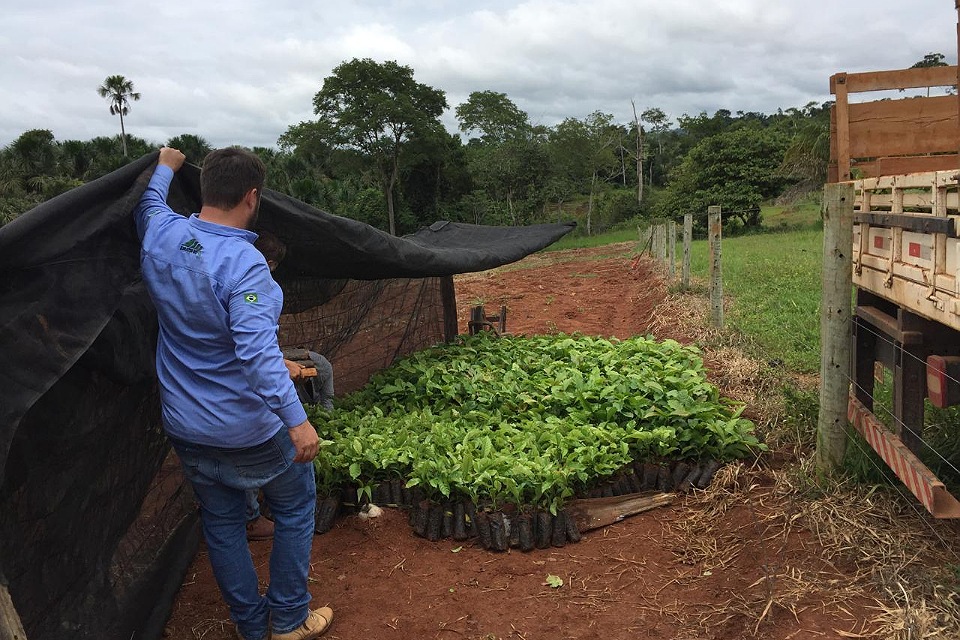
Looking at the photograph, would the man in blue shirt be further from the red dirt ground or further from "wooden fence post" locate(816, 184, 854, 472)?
"wooden fence post" locate(816, 184, 854, 472)

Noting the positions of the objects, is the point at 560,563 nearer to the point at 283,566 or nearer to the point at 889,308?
the point at 283,566

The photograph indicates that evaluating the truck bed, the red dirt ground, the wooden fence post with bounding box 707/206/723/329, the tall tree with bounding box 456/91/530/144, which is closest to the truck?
the truck bed

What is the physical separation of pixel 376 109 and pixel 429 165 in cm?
464

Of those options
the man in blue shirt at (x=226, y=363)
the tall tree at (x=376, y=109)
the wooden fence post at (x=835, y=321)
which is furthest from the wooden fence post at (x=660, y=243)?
the tall tree at (x=376, y=109)

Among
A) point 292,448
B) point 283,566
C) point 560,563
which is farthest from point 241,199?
point 560,563

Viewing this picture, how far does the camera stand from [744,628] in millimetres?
3213

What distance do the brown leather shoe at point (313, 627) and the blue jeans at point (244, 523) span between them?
0.03m

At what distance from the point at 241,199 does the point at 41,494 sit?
1.26m

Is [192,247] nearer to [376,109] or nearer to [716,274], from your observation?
[716,274]

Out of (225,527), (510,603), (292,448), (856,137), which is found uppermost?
(856,137)

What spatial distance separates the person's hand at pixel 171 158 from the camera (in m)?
3.16

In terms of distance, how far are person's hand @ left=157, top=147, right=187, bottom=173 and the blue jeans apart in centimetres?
121

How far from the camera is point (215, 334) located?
2.72 meters

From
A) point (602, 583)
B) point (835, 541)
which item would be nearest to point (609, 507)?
point (602, 583)
